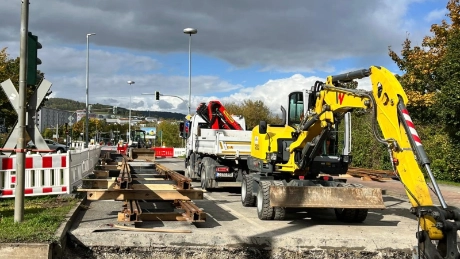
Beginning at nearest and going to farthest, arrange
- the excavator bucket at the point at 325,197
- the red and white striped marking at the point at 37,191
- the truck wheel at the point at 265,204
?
the excavator bucket at the point at 325,197 → the truck wheel at the point at 265,204 → the red and white striped marking at the point at 37,191

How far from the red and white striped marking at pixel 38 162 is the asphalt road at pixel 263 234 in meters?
1.59

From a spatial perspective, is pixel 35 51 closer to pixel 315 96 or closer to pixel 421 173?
pixel 315 96

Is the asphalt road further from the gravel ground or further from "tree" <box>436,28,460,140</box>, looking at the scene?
"tree" <box>436,28,460,140</box>

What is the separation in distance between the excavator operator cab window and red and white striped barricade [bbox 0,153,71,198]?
5.52 meters

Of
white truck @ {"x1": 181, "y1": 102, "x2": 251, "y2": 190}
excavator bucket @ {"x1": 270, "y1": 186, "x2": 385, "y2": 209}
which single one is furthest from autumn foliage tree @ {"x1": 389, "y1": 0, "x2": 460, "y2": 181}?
excavator bucket @ {"x1": 270, "y1": 186, "x2": 385, "y2": 209}

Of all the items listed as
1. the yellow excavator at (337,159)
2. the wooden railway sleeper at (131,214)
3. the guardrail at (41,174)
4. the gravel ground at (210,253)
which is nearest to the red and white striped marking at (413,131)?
the yellow excavator at (337,159)

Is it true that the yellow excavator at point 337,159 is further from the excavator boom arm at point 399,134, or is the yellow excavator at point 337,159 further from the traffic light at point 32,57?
the traffic light at point 32,57

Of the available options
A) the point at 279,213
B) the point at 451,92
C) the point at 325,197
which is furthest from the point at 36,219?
the point at 451,92

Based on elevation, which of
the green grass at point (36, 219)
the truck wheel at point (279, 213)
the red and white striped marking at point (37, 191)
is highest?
the red and white striped marking at point (37, 191)

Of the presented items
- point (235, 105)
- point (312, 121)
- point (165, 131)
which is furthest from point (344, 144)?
point (165, 131)

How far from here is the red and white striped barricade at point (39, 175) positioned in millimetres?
10609

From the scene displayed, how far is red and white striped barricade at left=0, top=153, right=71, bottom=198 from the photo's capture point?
34.8 ft

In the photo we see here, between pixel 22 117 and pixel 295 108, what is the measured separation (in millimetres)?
5780

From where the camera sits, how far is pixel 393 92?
6.39 meters
